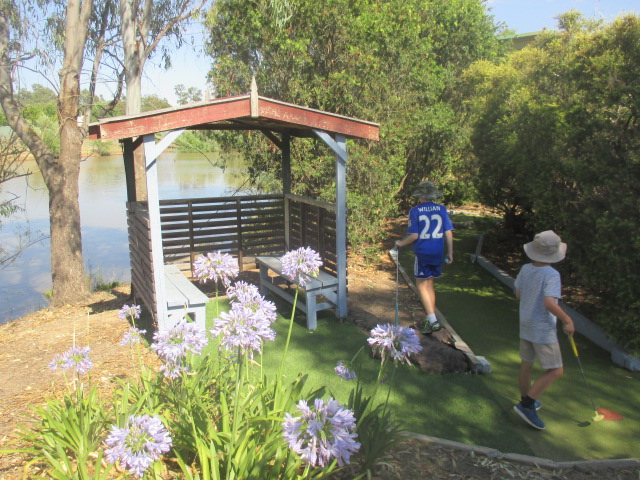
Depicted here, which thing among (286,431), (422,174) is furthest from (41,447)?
(422,174)

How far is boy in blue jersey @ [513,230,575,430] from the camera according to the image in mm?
3904

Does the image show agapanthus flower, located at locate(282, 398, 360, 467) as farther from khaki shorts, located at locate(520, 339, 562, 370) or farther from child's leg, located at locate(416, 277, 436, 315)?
child's leg, located at locate(416, 277, 436, 315)

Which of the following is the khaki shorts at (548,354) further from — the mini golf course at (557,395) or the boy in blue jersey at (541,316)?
the mini golf course at (557,395)

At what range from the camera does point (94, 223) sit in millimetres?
20516

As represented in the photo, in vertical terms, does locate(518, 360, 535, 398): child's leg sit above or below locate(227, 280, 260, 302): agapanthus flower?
below

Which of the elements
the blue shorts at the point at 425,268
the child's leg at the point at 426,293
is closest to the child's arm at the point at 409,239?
the blue shorts at the point at 425,268

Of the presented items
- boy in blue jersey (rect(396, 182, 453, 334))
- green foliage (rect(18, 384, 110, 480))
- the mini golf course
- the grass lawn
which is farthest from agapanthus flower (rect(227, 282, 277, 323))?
boy in blue jersey (rect(396, 182, 453, 334))

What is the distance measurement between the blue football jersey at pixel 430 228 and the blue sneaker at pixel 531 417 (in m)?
1.93

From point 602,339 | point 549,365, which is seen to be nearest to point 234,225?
point 602,339

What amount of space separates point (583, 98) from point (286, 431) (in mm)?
5541

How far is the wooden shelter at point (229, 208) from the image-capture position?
208 inches

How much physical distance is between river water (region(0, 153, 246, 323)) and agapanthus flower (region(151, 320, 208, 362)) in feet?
23.8

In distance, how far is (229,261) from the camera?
3027 mm

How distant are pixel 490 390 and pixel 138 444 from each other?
344 centimetres
